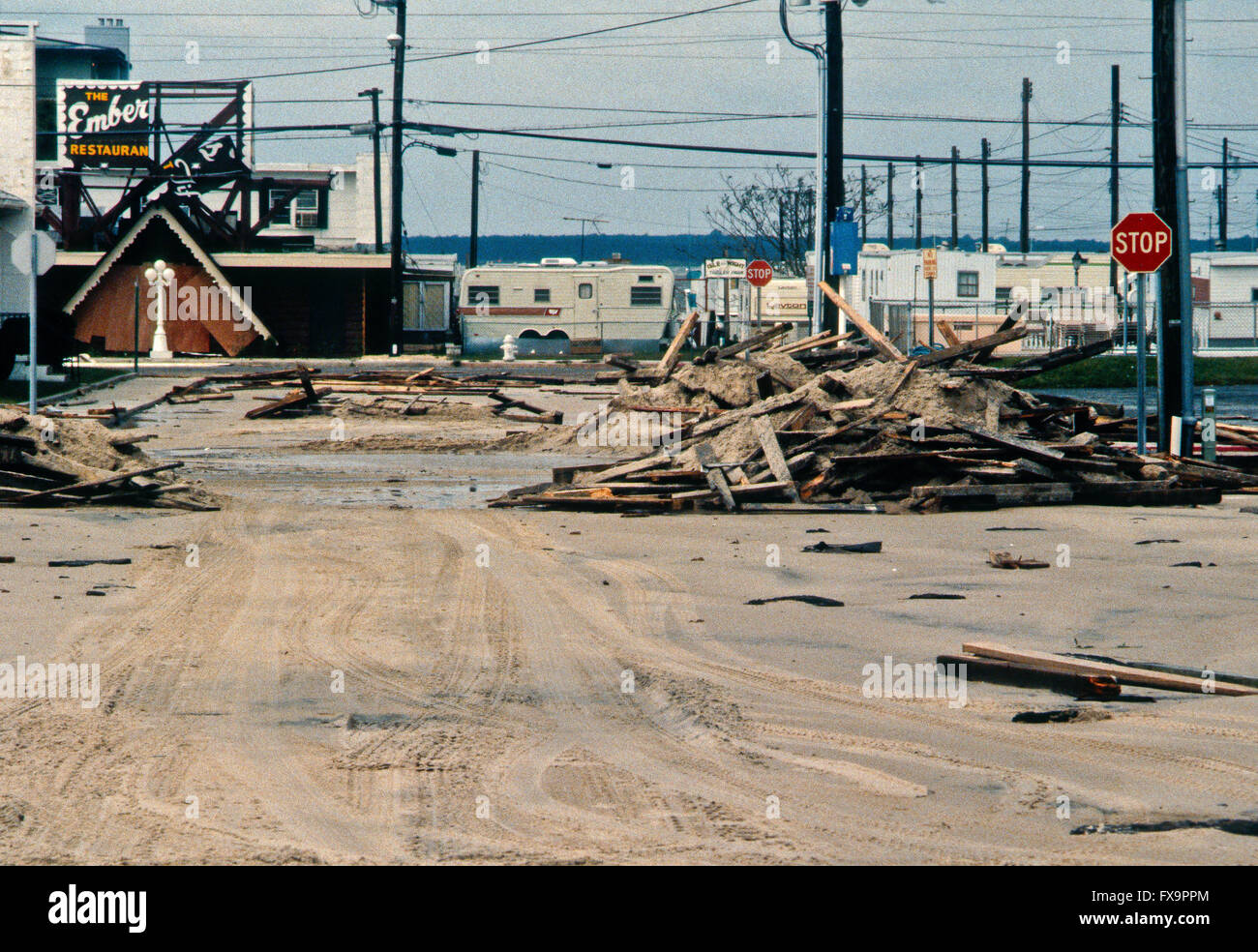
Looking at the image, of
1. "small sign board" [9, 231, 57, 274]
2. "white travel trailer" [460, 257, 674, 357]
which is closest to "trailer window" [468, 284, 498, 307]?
"white travel trailer" [460, 257, 674, 357]

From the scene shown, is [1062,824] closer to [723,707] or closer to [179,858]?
[723,707]

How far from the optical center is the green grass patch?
123 ft

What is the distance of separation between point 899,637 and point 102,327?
50535 mm

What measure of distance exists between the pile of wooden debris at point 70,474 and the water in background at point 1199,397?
18.2 metres

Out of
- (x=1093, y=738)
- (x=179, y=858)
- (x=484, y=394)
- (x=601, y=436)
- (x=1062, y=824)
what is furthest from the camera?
(x=484, y=394)

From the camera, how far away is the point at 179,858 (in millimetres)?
4887

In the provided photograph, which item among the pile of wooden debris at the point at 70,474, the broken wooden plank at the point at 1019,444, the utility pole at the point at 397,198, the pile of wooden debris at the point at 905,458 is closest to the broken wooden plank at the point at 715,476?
the pile of wooden debris at the point at 905,458

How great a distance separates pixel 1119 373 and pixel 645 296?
25.4 metres

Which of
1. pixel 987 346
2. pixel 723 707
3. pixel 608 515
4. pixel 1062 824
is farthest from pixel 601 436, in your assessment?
pixel 1062 824

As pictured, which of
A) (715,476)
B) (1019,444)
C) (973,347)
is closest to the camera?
(715,476)

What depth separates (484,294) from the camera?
59125mm

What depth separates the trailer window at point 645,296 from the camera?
59812 mm

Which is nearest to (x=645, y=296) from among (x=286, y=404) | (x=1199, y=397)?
(x=286, y=404)

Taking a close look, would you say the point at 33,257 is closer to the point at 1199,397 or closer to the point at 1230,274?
the point at 1199,397
